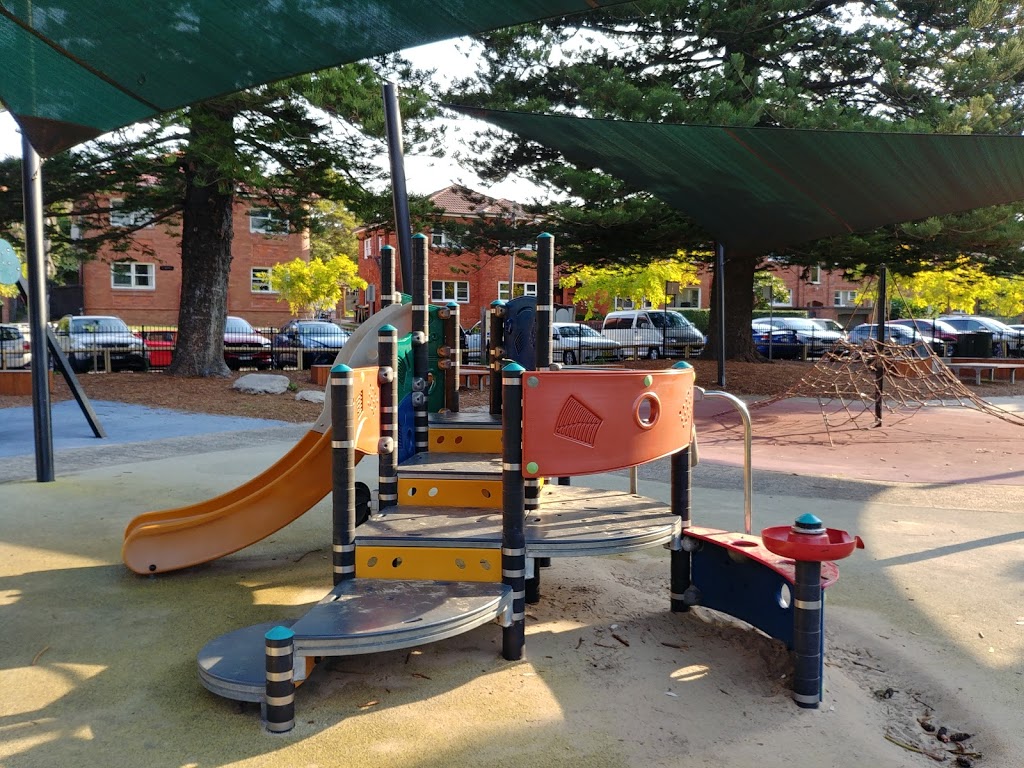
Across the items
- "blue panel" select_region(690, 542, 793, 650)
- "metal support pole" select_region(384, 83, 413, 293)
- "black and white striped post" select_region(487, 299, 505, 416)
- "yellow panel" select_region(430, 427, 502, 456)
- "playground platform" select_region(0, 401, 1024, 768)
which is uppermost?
"metal support pole" select_region(384, 83, 413, 293)

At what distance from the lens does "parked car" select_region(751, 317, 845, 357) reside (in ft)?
90.3

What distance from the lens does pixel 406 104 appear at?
14.6 metres

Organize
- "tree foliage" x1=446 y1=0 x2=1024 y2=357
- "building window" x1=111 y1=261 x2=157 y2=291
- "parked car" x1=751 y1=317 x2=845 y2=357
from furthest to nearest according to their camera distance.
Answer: "building window" x1=111 y1=261 x2=157 y2=291 → "parked car" x1=751 y1=317 x2=845 y2=357 → "tree foliage" x1=446 y1=0 x2=1024 y2=357

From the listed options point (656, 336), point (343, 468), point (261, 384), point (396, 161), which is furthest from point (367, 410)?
point (656, 336)

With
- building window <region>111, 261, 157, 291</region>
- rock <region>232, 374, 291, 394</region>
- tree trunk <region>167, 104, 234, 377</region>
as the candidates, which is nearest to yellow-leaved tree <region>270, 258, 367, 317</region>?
building window <region>111, 261, 157, 291</region>

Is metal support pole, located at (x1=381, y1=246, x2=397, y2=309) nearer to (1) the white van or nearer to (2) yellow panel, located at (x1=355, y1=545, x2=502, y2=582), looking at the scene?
(2) yellow panel, located at (x1=355, y1=545, x2=502, y2=582)

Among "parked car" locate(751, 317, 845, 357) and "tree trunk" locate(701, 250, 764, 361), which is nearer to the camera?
"tree trunk" locate(701, 250, 764, 361)

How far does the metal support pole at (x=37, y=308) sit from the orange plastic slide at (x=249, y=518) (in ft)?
10.5

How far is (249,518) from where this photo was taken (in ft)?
17.3

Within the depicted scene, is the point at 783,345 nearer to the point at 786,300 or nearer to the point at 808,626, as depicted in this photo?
the point at 808,626

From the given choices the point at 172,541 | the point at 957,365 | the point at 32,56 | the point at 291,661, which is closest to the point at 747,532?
the point at 291,661

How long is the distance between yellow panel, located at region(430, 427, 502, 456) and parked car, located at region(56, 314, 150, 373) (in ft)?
57.3

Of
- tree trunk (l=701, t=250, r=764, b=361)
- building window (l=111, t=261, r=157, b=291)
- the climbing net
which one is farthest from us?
building window (l=111, t=261, r=157, b=291)

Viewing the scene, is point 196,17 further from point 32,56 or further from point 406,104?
point 406,104
